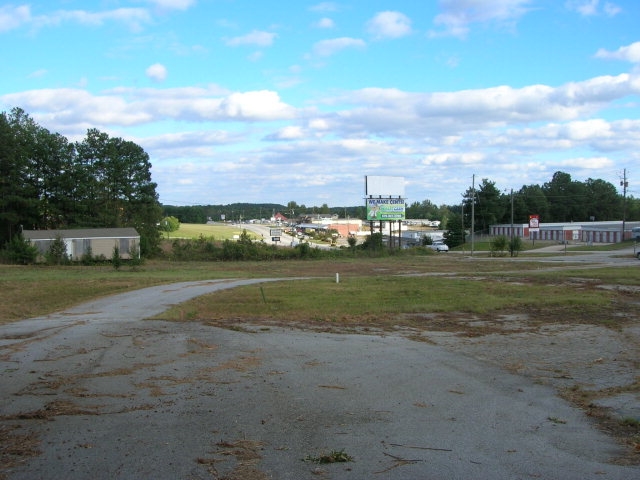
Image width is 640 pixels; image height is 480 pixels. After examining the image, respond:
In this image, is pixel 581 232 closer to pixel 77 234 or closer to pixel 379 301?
pixel 77 234

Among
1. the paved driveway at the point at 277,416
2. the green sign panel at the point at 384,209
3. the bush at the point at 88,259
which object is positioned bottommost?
the bush at the point at 88,259

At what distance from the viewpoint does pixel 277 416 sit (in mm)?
6949

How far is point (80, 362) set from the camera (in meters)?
10.2

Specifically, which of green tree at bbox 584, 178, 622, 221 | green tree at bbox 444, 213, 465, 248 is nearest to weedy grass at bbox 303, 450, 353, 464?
green tree at bbox 444, 213, 465, 248

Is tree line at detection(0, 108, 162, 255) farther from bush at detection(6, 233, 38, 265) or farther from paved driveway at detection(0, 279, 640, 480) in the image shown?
paved driveway at detection(0, 279, 640, 480)

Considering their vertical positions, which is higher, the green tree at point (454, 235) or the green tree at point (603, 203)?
the green tree at point (603, 203)

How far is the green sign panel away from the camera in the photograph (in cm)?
7381

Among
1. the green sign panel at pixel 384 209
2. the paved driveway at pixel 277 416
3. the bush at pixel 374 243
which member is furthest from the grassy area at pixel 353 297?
the bush at pixel 374 243

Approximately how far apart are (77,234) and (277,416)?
5802 cm

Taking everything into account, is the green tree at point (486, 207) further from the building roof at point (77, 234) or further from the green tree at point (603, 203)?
the building roof at point (77, 234)

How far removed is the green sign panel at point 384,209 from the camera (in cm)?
7381

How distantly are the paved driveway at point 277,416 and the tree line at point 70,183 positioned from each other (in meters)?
55.0

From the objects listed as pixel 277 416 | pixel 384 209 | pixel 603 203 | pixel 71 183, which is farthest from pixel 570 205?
pixel 277 416

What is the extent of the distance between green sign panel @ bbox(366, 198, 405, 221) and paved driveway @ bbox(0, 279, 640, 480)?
62.0 metres
